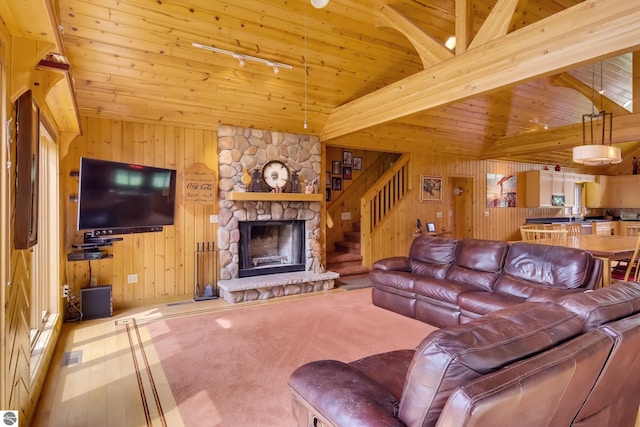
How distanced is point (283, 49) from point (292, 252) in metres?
3.12

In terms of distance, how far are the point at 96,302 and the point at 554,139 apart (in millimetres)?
7798

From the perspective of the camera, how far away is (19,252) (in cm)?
198

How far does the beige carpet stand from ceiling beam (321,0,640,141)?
2455mm

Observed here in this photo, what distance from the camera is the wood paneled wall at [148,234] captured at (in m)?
4.39

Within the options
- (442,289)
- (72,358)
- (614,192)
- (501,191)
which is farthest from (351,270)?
(614,192)

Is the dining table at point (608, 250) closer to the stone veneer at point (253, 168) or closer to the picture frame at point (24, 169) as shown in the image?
the stone veneer at point (253, 168)

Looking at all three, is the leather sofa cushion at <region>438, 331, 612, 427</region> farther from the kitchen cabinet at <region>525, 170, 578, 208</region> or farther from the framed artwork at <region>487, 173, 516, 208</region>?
the kitchen cabinet at <region>525, 170, 578, 208</region>

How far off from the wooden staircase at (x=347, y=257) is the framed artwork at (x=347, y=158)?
1.49 m

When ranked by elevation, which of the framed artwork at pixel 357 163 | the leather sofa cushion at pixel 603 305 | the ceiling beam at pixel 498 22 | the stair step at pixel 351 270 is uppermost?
the ceiling beam at pixel 498 22

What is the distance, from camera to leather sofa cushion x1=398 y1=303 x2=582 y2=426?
42.4 inches

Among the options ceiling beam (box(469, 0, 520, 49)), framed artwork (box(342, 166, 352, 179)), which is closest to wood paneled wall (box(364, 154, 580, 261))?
framed artwork (box(342, 166, 352, 179))

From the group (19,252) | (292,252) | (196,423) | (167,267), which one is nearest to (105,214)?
(167,267)

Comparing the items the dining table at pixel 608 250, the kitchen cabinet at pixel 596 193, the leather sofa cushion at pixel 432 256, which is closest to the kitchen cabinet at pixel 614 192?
the kitchen cabinet at pixel 596 193

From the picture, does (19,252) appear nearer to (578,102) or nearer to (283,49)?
(283,49)
